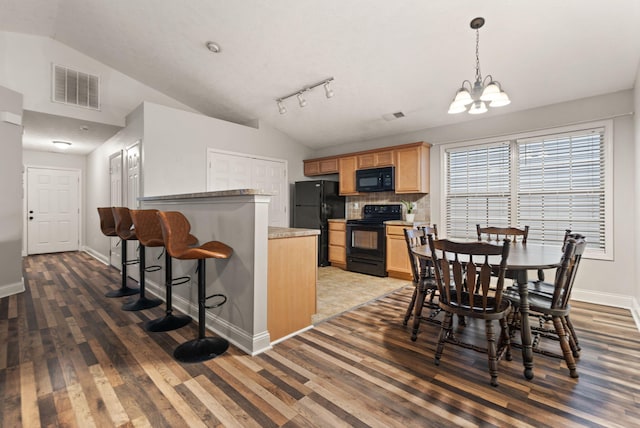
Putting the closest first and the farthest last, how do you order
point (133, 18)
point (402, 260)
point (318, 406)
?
A: 1. point (318, 406)
2. point (133, 18)
3. point (402, 260)

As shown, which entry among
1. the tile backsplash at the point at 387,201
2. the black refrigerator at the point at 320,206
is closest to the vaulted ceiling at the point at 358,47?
the tile backsplash at the point at 387,201

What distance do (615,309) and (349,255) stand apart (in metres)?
3.31

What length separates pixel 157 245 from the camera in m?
2.87

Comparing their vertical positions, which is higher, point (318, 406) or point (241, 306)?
point (241, 306)

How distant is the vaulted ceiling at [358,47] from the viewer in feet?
8.97

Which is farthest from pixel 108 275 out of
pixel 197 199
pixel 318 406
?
pixel 318 406

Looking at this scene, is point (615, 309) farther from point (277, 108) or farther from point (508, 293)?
point (277, 108)

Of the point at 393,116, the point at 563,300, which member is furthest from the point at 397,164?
the point at 563,300

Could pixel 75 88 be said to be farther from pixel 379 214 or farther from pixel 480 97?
pixel 480 97

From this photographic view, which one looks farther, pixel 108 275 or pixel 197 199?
pixel 108 275

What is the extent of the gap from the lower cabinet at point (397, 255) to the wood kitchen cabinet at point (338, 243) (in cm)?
90

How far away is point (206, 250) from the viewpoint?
2.27 meters

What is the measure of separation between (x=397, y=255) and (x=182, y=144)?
364cm

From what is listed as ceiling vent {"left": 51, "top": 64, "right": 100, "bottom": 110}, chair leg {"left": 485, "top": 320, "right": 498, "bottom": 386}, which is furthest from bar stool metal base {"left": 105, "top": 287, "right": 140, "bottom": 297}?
chair leg {"left": 485, "top": 320, "right": 498, "bottom": 386}
